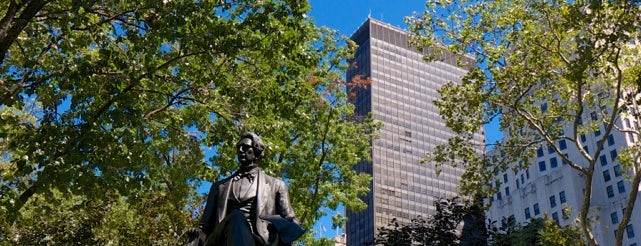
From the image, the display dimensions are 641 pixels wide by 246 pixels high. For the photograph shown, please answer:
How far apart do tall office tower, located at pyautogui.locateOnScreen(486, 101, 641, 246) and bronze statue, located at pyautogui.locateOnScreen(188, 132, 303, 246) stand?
5877 cm

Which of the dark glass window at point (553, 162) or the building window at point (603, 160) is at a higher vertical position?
the dark glass window at point (553, 162)

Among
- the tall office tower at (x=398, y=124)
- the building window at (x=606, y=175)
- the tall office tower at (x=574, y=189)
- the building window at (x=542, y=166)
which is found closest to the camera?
the tall office tower at (x=574, y=189)

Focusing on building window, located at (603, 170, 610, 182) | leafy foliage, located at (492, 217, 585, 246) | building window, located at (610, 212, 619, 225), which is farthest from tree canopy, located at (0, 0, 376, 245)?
building window, located at (603, 170, 610, 182)

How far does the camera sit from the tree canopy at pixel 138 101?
9.90m

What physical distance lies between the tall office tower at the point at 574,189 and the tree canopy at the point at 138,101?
51278 mm

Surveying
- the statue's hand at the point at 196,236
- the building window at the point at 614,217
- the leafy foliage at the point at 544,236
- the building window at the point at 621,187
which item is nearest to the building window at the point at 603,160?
the building window at the point at 621,187

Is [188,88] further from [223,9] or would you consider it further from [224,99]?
[223,9]

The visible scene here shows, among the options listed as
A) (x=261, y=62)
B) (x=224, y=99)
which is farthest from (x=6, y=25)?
(x=261, y=62)

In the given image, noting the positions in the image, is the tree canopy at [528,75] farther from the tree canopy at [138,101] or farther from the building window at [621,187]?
the building window at [621,187]

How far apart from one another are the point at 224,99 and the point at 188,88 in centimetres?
92

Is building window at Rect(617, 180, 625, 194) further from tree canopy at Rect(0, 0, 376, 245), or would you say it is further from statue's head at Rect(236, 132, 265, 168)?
statue's head at Rect(236, 132, 265, 168)

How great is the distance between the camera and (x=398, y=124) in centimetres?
11188

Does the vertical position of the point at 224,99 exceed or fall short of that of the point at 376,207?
it falls short

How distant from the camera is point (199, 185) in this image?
58.3 feet
